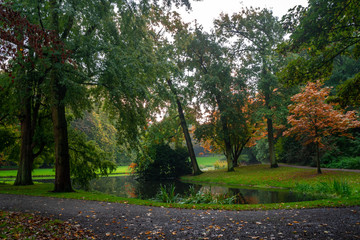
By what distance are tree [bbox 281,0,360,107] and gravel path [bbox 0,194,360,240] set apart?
4690 mm

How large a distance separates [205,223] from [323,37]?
728 centimetres

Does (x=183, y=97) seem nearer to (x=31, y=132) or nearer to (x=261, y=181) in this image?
(x=261, y=181)

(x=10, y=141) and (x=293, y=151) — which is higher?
(x=10, y=141)

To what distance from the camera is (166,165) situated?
27.1 meters

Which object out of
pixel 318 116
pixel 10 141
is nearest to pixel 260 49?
pixel 318 116

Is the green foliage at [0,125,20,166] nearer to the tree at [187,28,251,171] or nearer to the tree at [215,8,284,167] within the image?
the tree at [187,28,251,171]

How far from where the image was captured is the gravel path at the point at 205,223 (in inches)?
207

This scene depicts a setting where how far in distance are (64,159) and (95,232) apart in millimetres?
7613

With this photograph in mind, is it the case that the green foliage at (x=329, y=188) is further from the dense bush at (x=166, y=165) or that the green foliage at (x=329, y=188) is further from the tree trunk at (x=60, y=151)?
the dense bush at (x=166, y=165)

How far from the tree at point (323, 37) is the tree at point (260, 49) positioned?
12.9 meters

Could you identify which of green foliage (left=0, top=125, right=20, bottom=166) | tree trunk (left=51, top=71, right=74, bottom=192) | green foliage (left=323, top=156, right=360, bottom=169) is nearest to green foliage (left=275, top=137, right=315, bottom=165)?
green foliage (left=323, top=156, right=360, bottom=169)

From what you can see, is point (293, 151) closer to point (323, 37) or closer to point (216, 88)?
point (216, 88)

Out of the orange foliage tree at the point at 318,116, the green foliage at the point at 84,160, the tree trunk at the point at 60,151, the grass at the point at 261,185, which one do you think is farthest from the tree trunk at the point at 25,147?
the orange foliage tree at the point at 318,116

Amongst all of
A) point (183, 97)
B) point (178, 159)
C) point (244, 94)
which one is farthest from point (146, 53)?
point (178, 159)
